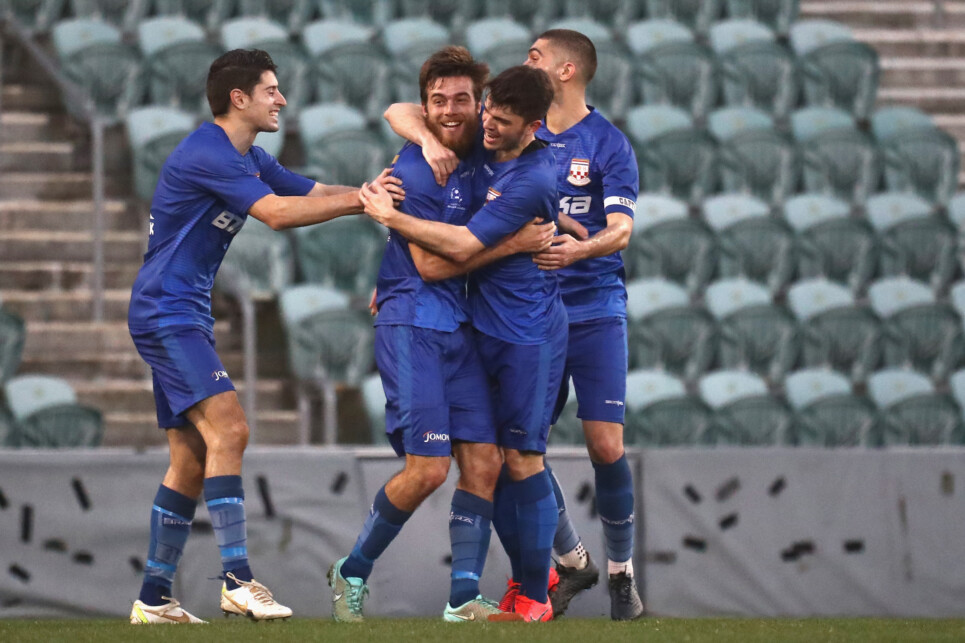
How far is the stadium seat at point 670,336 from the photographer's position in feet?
27.6

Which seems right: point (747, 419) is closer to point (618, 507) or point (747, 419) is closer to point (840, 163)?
point (840, 163)

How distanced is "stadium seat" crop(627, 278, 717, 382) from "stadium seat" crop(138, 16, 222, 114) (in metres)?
3.42

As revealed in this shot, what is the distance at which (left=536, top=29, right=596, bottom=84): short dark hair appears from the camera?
513 centimetres

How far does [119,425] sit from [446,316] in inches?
157

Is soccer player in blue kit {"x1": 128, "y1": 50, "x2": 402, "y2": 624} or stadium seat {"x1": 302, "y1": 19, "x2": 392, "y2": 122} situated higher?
stadium seat {"x1": 302, "y1": 19, "x2": 392, "y2": 122}

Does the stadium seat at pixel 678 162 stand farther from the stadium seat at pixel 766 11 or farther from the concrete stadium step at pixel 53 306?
the concrete stadium step at pixel 53 306

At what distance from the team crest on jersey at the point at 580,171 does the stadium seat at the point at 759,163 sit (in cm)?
515

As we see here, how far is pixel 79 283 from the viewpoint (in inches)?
338

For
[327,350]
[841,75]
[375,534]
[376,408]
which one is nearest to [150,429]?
[327,350]

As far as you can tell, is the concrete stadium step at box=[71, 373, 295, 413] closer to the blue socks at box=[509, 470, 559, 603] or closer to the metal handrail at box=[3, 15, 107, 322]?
the metal handrail at box=[3, 15, 107, 322]

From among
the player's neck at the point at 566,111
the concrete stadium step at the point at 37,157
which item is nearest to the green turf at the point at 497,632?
the player's neck at the point at 566,111

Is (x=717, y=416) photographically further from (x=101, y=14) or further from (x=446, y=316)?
(x=101, y=14)

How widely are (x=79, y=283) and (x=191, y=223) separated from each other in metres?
4.33

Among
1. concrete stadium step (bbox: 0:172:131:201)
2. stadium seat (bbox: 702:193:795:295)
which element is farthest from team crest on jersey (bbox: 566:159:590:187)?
concrete stadium step (bbox: 0:172:131:201)
